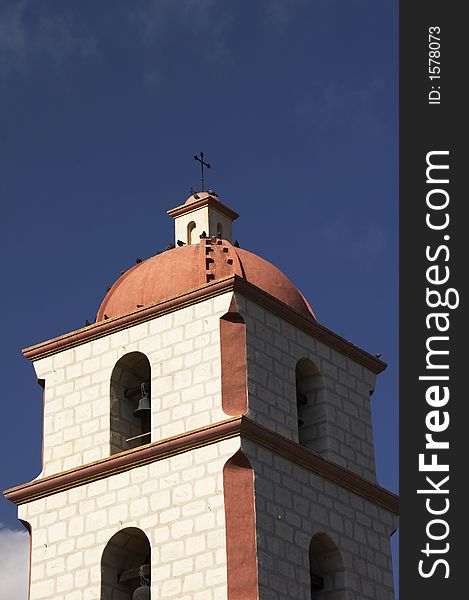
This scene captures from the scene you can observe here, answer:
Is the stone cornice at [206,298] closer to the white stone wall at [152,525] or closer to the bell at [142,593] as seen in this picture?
the white stone wall at [152,525]

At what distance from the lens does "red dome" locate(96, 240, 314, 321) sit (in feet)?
84.9

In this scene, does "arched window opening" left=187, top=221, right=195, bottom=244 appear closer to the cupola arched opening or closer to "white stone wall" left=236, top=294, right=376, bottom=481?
the cupola arched opening

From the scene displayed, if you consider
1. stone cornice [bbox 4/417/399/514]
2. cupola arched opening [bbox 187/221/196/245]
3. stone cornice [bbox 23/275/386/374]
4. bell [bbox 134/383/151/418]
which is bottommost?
stone cornice [bbox 4/417/399/514]

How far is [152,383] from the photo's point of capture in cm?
2512

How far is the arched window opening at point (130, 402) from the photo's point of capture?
82.9ft

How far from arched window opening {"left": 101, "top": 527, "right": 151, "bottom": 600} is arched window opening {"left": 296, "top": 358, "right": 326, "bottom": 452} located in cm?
287

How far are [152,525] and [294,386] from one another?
2975mm

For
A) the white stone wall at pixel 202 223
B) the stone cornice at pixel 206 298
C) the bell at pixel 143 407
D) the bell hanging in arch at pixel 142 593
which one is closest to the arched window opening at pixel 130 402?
the bell at pixel 143 407

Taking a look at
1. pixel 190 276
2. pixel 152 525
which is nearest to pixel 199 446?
pixel 152 525

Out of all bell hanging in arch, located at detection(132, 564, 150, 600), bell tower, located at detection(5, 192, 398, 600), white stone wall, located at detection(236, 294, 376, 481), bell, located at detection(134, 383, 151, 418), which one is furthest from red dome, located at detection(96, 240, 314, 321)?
bell hanging in arch, located at detection(132, 564, 150, 600)

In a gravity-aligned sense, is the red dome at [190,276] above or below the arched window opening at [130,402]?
above

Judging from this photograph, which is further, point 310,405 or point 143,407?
point 310,405

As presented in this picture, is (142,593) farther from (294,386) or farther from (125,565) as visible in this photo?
(294,386)

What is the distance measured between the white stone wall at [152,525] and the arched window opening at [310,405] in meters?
2.34
